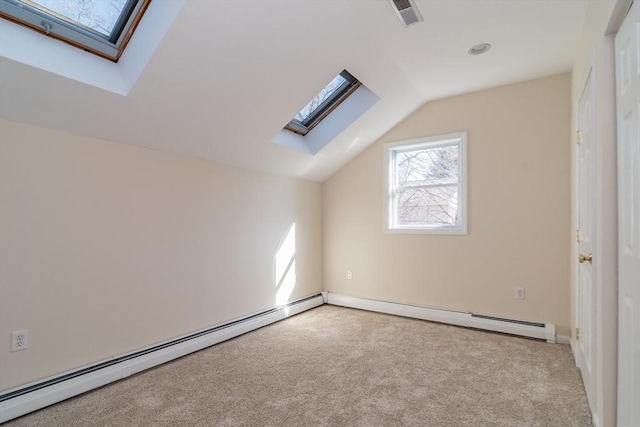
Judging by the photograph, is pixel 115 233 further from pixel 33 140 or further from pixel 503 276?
pixel 503 276

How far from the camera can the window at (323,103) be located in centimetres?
342

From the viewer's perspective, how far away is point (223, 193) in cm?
327

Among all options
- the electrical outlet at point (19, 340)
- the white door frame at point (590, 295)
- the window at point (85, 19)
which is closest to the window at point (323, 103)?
the window at point (85, 19)

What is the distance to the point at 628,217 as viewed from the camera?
4.52 feet

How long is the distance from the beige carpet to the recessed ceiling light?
2556 mm

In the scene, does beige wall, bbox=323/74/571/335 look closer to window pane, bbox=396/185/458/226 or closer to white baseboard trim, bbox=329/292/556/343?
white baseboard trim, bbox=329/292/556/343

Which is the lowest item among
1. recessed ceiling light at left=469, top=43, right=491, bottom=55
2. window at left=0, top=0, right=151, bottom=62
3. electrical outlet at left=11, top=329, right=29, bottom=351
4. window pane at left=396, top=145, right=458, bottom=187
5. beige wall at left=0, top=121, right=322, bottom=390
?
electrical outlet at left=11, top=329, right=29, bottom=351

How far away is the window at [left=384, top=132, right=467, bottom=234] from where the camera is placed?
3768mm

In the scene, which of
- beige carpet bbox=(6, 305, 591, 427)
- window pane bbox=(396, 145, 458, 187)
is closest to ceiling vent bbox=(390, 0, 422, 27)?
window pane bbox=(396, 145, 458, 187)

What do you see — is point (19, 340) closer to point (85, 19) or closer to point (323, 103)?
point (85, 19)

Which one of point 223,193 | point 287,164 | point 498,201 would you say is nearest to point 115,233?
point 223,193

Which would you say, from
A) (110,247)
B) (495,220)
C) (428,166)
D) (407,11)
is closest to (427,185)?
(428,166)

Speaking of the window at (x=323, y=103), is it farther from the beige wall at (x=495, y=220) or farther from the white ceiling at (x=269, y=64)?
the beige wall at (x=495, y=220)

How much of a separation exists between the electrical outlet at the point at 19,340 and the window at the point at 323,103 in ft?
8.66
